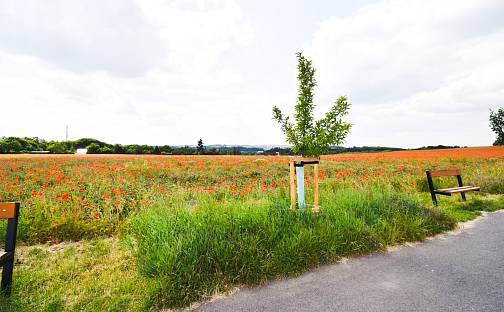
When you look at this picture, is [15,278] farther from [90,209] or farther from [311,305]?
[311,305]

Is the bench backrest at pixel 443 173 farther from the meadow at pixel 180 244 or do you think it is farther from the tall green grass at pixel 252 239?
the tall green grass at pixel 252 239

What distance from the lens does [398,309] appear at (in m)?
3.19

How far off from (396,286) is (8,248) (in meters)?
5.10

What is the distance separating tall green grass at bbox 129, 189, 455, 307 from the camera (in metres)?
3.64

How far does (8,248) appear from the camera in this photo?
3650 mm

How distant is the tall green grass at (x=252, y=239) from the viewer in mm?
3637

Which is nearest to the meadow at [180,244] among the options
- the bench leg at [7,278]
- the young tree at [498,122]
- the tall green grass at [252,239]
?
the tall green grass at [252,239]

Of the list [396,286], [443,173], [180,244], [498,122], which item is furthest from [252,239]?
[498,122]

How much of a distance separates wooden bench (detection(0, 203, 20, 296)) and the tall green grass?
1554 mm

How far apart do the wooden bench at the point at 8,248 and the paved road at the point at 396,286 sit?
258 centimetres

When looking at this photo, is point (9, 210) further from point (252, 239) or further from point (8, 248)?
point (252, 239)

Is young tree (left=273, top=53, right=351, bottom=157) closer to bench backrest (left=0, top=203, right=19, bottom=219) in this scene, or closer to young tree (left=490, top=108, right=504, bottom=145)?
bench backrest (left=0, top=203, right=19, bottom=219)

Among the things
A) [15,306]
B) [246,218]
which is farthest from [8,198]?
[246,218]

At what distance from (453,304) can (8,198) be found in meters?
10.6
